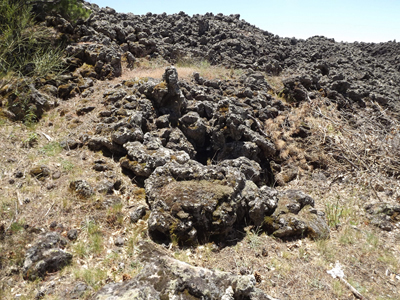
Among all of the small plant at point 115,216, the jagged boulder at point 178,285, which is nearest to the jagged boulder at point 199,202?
the small plant at point 115,216

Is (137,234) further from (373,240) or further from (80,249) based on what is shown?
(373,240)

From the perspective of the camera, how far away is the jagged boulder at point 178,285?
9.55ft

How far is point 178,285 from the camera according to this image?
121 inches

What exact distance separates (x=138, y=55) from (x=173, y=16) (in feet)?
29.9

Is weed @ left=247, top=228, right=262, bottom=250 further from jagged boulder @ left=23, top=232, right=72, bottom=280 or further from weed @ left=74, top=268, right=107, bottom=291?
jagged boulder @ left=23, top=232, right=72, bottom=280

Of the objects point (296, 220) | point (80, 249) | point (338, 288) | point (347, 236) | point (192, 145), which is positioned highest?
point (192, 145)

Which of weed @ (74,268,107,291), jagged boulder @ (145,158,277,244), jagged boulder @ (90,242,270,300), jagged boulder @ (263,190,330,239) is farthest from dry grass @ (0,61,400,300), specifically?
jagged boulder @ (90,242,270,300)

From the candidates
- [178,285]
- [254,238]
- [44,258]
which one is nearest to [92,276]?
[44,258]

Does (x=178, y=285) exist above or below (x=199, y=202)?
below

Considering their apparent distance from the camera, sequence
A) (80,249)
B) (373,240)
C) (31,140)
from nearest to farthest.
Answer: (80,249), (373,240), (31,140)

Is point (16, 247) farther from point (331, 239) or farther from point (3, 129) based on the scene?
point (331, 239)

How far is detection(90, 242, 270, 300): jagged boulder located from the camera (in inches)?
115

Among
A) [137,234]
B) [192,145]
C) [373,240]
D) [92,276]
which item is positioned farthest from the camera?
[192,145]

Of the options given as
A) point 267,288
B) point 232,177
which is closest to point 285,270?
point 267,288
